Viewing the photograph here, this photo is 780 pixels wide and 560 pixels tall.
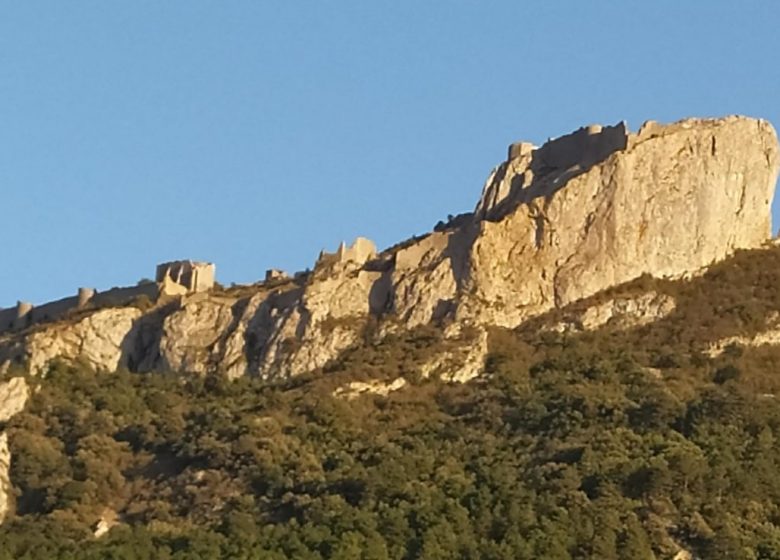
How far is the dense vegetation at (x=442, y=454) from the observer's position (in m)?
95.5

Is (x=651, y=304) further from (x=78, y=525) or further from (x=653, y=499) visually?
(x=78, y=525)

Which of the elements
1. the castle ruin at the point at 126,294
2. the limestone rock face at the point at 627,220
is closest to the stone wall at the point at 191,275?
the castle ruin at the point at 126,294

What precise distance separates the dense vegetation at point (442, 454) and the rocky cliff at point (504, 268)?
3.22ft

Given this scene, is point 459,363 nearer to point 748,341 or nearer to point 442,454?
point 442,454

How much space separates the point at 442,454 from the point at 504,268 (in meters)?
9.32

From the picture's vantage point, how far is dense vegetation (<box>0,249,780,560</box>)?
95500 mm

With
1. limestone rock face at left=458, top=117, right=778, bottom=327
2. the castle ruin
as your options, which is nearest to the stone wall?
the castle ruin

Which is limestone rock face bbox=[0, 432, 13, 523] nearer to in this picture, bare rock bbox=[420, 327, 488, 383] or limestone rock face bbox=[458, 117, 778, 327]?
bare rock bbox=[420, 327, 488, 383]

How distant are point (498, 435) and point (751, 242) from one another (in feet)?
45.9

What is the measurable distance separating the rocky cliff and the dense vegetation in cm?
98

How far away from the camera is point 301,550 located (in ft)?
313

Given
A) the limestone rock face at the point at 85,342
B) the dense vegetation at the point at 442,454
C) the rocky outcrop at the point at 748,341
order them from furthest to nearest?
the limestone rock face at the point at 85,342
the rocky outcrop at the point at 748,341
the dense vegetation at the point at 442,454

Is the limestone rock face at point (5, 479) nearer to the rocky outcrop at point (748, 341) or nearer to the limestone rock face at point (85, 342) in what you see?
the limestone rock face at point (85, 342)

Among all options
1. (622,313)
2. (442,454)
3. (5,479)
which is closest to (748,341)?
(622,313)
